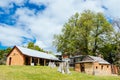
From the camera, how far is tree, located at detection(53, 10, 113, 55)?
5891 cm

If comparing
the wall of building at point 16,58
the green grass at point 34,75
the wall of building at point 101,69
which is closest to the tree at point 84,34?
the wall of building at point 101,69

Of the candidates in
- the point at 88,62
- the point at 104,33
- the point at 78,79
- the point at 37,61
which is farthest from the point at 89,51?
the point at 78,79

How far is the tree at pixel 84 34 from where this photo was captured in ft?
193

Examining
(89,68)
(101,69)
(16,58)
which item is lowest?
(101,69)

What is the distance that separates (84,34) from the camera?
2287 inches

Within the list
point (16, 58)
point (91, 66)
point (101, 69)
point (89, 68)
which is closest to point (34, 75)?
point (16, 58)

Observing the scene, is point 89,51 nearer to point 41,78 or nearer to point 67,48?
point 67,48

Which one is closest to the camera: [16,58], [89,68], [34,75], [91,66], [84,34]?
[34,75]

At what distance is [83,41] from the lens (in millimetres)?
59312

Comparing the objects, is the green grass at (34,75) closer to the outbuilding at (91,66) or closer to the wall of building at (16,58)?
the outbuilding at (91,66)

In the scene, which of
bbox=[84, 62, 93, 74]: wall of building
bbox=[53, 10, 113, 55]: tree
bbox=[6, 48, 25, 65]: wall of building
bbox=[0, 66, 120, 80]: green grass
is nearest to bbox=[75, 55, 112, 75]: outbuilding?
bbox=[84, 62, 93, 74]: wall of building

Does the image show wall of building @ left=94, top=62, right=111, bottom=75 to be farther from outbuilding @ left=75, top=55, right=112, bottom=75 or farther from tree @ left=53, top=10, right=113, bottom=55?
tree @ left=53, top=10, right=113, bottom=55

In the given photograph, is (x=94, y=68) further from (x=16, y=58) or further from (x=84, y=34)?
(x=16, y=58)

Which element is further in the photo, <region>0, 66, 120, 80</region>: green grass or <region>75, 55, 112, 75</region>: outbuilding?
<region>75, 55, 112, 75</region>: outbuilding
